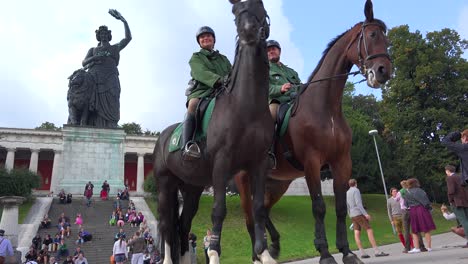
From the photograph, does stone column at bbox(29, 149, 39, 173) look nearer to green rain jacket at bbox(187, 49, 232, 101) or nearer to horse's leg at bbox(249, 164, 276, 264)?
green rain jacket at bbox(187, 49, 232, 101)

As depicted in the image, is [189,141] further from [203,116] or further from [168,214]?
[168,214]

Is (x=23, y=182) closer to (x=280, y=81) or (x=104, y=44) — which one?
(x=104, y=44)

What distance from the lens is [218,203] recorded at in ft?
18.6

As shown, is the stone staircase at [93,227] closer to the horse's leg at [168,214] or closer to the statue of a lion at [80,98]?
the statue of a lion at [80,98]

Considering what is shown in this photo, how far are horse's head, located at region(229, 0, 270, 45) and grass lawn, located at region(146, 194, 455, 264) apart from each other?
13887mm

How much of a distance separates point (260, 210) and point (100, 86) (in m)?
38.1

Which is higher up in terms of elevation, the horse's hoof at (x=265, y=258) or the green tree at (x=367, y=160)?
the green tree at (x=367, y=160)

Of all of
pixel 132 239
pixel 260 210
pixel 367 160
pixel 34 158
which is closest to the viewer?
pixel 260 210

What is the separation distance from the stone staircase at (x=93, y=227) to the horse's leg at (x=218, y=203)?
2069 centimetres

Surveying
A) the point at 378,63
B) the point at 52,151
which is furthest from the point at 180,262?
the point at 52,151

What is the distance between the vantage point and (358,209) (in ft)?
37.8

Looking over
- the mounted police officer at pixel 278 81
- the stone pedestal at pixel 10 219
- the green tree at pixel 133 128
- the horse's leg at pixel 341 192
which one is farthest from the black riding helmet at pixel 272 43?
the green tree at pixel 133 128

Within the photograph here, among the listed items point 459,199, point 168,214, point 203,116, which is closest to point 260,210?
point 203,116

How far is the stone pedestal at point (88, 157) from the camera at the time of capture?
3872 centimetres
